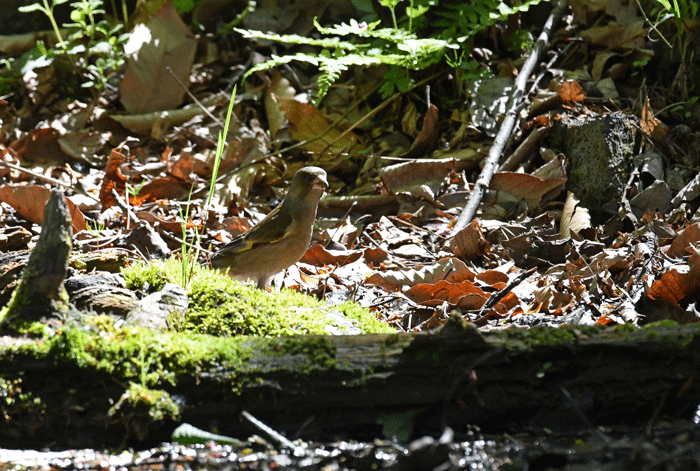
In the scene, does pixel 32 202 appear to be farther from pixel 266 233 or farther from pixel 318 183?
pixel 318 183

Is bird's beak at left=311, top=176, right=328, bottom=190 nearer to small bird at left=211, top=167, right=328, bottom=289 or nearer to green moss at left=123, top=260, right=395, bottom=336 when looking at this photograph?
small bird at left=211, top=167, right=328, bottom=289

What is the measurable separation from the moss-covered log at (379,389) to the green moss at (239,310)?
0.73 meters

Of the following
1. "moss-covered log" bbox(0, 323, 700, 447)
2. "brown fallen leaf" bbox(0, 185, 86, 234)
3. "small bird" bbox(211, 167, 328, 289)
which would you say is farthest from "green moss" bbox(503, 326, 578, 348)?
"brown fallen leaf" bbox(0, 185, 86, 234)

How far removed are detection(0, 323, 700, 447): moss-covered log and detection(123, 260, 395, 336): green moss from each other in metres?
0.73

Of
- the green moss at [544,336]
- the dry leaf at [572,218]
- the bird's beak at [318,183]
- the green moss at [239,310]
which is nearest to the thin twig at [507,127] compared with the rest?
the dry leaf at [572,218]

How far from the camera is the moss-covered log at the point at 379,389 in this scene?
2344mm

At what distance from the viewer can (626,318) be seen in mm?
3578

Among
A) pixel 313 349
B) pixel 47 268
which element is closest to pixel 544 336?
pixel 313 349

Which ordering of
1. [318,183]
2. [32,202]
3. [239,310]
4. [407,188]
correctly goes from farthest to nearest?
1. [407,188]
2. [32,202]
3. [318,183]
4. [239,310]

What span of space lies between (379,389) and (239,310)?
49.0 inches

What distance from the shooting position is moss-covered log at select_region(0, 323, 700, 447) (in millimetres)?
2344

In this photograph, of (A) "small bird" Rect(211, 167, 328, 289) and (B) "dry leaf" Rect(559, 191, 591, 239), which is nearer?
A: (A) "small bird" Rect(211, 167, 328, 289)

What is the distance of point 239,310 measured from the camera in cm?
341

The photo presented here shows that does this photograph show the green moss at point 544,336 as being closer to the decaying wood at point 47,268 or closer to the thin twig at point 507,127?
the decaying wood at point 47,268
